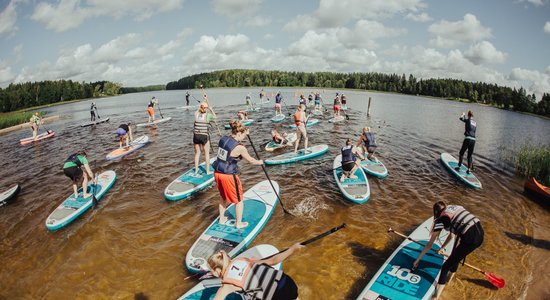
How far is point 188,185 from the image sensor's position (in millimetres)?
10633

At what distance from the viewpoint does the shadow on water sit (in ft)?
26.3

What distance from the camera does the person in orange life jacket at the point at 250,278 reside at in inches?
146

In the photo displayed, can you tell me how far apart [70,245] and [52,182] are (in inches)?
271

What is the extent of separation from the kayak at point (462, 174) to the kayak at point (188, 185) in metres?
11.2

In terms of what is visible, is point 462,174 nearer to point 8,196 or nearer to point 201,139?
point 201,139

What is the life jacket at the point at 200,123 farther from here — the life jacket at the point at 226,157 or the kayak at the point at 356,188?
the kayak at the point at 356,188

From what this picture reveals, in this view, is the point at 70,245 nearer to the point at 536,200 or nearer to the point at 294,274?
the point at 294,274

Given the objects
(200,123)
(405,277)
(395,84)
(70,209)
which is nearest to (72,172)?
(70,209)

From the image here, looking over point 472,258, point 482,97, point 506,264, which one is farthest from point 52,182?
point 482,97

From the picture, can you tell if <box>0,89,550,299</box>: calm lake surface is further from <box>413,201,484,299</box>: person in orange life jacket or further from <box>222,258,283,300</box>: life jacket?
<box>222,258,283,300</box>: life jacket

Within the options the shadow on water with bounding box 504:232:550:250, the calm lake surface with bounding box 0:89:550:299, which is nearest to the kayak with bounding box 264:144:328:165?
the calm lake surface with bounding box 0:89:550:299

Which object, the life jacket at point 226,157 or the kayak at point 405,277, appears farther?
the life jacket at point 226,157

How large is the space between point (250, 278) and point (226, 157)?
317cm

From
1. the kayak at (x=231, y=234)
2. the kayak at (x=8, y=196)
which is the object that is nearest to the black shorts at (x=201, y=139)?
the kayak at (x=231, y=234)
